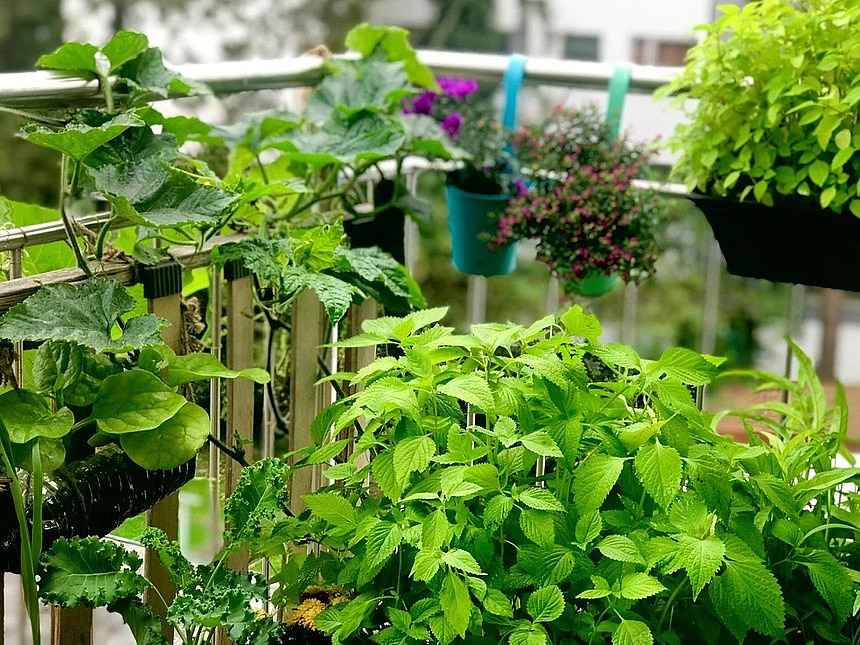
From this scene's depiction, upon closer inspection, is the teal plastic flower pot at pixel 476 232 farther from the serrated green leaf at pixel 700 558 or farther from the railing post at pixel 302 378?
the serrated green leaf at pixel 700 558

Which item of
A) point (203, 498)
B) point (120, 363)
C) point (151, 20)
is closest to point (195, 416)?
point (120, 363)

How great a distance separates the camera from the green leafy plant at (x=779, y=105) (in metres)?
1.62

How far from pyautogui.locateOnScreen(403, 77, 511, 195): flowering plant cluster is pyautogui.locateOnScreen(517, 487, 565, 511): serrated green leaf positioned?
1141 mm

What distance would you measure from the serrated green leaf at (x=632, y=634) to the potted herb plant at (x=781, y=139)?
0.80 meters

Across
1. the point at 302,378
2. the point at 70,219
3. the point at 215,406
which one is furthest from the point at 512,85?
the point at 70,219

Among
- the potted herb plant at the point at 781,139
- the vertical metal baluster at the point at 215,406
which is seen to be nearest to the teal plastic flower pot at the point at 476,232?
the potted herb plant at the point at 781,139

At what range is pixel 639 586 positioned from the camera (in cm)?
113

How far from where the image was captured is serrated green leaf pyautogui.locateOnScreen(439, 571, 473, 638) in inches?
43.9

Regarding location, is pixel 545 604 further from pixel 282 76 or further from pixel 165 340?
pixel 282 76

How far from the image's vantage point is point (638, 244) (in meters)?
2.06

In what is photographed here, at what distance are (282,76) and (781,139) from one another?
939mm

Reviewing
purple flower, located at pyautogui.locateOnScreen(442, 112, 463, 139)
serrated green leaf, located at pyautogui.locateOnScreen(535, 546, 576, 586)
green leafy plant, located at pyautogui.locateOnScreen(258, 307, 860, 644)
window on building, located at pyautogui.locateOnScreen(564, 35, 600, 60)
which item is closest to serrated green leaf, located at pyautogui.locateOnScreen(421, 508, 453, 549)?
green leafy plant, located at pyautogui.locateOnScreen(258, 307, 860, 644)

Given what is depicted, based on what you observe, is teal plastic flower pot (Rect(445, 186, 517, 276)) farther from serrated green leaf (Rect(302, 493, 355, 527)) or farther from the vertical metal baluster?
serrated green leaf (Rect(302, 493, 355, 527))

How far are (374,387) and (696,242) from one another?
11.3ft
